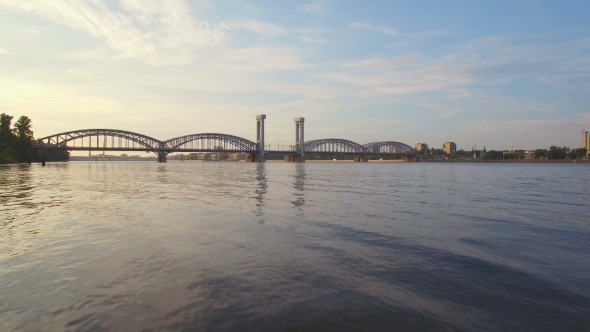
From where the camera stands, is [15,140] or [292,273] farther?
[15,140]

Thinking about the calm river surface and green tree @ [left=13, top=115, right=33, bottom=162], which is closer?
the calm river surface

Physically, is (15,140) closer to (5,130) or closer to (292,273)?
(5,130)

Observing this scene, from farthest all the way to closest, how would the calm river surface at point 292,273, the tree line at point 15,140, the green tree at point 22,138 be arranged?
the green tree at point 22,138 < the tree line at point 15,140 < the calm river surface at point 292,273

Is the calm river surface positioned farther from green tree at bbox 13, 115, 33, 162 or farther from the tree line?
green tree at bbox 13, 115, 33, 162

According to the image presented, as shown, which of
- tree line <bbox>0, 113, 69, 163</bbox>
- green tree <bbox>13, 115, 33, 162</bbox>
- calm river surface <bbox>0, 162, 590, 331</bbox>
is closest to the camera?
calm river surface <bbox>0, 162, 590, 331</bbox>

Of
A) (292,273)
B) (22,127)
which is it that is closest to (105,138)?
(22,127)

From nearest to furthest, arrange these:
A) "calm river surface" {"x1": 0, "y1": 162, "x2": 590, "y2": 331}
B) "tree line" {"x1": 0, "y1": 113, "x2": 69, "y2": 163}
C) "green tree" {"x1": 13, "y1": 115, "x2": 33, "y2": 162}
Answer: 1. "calm river surface" {"x1": 0, "y1": 162, "x2": 590, "y2": 331}
2. "tree line" {"x1": 0, "y1": 113, "x2": 69, "y2": 163}
3. "green tree" {"x1": 13, "y1": 115, "x2": 33, "y2": 162}

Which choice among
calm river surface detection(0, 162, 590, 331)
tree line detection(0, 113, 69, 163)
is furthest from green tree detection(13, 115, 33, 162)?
calm river surface detection(0, 162, 590, 331)

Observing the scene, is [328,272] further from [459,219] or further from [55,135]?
[55,135]

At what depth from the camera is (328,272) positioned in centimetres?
772

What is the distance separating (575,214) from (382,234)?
11.1 metres

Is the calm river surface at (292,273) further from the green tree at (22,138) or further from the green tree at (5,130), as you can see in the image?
the green tree at (22,138)

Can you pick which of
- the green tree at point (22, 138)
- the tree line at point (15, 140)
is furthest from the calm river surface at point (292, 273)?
the green tree at point (22, 138)

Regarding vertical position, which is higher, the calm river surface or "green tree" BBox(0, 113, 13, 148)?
"green tree" BBox(0, 113, 13, 148)
